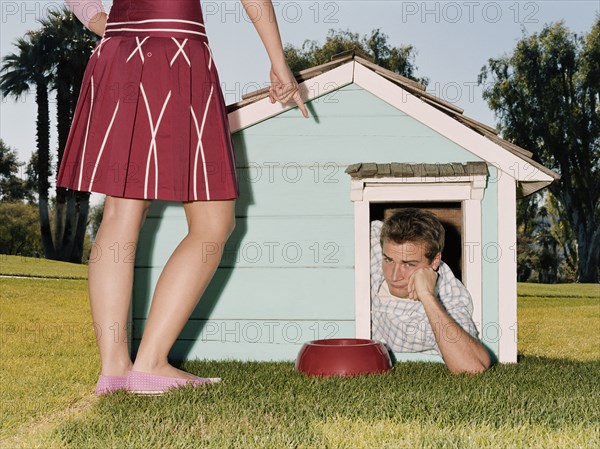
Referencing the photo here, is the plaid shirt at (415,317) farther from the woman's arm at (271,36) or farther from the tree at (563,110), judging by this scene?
the tree at (563,110)

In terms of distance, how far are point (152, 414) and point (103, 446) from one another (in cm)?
40

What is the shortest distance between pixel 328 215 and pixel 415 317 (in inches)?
29.4

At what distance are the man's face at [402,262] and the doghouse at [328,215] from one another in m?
0.14

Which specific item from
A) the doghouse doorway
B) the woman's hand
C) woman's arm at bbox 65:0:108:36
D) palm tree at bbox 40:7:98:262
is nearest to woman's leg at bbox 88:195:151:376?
the woman's hand

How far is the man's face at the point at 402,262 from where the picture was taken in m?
4.01

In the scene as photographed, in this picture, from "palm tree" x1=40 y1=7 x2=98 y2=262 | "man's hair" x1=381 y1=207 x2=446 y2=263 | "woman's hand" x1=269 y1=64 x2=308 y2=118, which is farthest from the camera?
"palm tree" x1=40 y1=7 x2=98 y2=262

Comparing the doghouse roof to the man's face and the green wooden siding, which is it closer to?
the green wooden siding

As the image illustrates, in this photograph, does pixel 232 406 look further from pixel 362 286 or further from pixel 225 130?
pixel 362 286

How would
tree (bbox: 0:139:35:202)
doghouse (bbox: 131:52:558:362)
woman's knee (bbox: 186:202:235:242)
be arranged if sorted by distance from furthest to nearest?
tree (bbox: 0:139:35:202) → doghouse (bbox: 131:52:558:362) → woman's knee (bbox: 186:202:235:242)

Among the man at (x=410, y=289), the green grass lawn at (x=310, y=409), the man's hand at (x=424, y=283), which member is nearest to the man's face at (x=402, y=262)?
the man at (x=410, y=289)

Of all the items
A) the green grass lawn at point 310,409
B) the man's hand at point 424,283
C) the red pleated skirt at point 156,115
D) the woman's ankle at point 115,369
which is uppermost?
the red pleated skirt at point 156,115

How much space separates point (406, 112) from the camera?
4.18 meters

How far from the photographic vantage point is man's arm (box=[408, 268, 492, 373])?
3621 millimetres

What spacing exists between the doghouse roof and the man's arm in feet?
2.98
